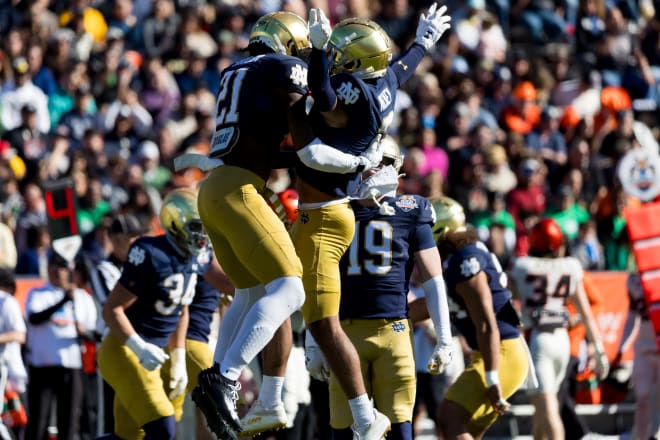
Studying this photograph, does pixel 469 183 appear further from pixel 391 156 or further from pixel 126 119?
pixel 391 156

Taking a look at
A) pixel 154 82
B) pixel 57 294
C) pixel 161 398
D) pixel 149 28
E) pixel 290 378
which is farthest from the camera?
pixel 149 28

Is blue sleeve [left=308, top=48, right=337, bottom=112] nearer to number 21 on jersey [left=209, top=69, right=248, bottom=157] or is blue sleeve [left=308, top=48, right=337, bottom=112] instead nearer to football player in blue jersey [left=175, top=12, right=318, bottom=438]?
football player in blue jersey [left=175, top=12, right=318, bottom=438]

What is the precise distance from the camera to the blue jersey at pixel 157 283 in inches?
351

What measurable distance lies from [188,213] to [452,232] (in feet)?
5.54

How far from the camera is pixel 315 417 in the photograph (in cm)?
1213

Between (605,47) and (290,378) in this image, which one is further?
(605,47)

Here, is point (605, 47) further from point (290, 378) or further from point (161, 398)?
point (161, 398)

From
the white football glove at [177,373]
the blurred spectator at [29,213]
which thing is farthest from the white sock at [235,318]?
the blurred spectator at [29,213]

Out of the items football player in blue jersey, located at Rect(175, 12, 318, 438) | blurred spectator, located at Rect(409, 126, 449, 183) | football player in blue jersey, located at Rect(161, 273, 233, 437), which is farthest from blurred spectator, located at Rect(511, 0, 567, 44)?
football player in blue jersey, located at Rect(175, 12, 318, 438)

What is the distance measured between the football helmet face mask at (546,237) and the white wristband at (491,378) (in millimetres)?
2296

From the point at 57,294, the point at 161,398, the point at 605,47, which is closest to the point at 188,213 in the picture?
the point at 161,398

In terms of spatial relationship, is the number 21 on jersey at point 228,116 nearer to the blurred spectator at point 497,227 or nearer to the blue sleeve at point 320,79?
the blue sleeve at point 320,79

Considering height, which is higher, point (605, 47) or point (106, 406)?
point (605, 47)

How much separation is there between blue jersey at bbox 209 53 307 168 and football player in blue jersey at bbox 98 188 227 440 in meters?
1.83
